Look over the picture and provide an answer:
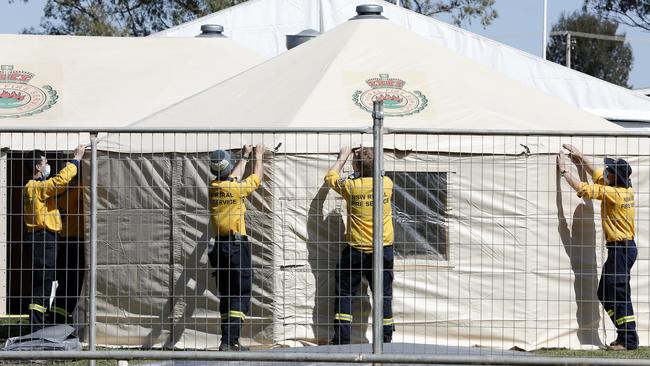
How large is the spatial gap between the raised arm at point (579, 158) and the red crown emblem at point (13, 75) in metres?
7.36

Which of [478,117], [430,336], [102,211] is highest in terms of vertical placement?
[478,117]

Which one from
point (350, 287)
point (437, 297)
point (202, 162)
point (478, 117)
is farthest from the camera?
point (478, 117)

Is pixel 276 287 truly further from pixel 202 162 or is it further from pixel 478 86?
pixel 478 86

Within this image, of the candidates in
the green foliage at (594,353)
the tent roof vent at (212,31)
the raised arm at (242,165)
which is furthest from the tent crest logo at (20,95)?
the green foliage at (594,353)

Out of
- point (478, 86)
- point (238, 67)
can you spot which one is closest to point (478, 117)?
point (478, 86)

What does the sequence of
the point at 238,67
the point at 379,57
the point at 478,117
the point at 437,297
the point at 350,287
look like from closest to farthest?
the point at 350,287 < the point at 437,297 < the point at 478,117 < the point at 379,57 < the point at 238,67

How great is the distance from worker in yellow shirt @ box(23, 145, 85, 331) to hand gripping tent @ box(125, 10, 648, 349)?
109 cm

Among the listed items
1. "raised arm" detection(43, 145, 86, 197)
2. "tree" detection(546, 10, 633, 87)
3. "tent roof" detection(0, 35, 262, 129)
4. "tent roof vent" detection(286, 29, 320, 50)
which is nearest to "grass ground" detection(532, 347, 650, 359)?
"raised arm" detection(43, 145, 86, 197)

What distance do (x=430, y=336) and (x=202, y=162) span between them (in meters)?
2.63

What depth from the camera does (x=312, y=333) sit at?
1030 cm

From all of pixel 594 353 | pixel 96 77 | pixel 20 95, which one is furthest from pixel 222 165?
pixel 96 77

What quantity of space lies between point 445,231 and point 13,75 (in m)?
6.81

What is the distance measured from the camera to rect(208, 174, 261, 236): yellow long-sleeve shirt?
9719 millimetres

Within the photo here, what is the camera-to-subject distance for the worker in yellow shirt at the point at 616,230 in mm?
9984
